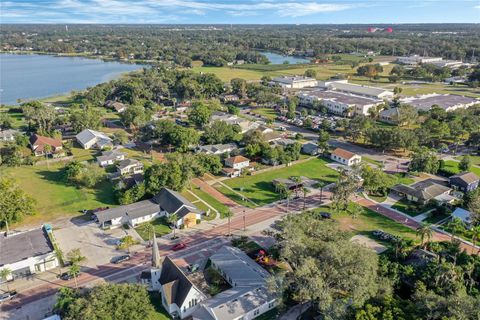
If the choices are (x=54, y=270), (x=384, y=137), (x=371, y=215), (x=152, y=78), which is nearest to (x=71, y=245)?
(x=54, y=270)

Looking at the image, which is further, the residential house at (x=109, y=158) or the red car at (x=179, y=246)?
the residential house at (x=109, y=158)

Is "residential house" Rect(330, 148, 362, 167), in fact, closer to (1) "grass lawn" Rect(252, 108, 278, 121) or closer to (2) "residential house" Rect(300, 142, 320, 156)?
(2) "residential house" Rect(300, 142, 320, 156)

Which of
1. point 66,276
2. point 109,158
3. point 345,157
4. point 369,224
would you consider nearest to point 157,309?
point 66,276

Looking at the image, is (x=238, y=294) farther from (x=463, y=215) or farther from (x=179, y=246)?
(x=463, y=215)

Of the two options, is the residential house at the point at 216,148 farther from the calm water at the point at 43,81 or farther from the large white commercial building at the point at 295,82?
the calm water at the point at 43,81

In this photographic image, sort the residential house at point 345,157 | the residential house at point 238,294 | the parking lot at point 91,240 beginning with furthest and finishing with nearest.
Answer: the residential house at point 345,157 < the parking lot at point 91,240 < the residential house at point 238,294

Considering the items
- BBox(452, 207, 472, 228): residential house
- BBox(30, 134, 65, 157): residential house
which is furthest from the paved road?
BBox(30, 134, 65, 157): residential house

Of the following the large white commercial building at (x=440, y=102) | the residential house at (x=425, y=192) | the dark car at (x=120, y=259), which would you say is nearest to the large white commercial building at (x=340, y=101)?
the large white commercial building at (x=440, y=102)

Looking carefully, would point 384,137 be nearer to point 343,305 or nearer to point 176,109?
point 343,305
